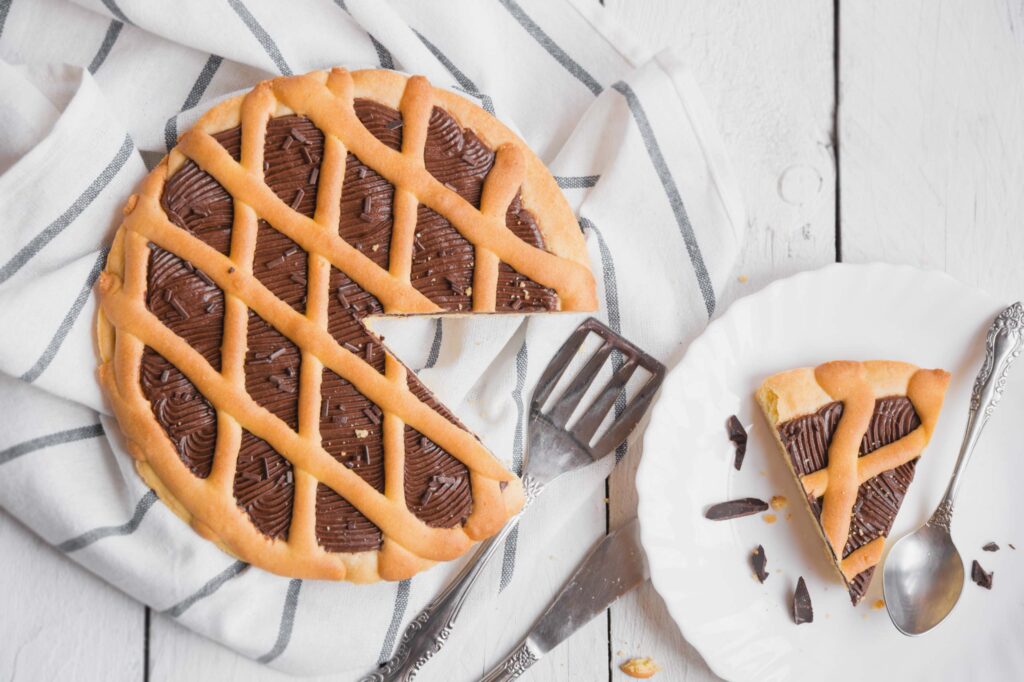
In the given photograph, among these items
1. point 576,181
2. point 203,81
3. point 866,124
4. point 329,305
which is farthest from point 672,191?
point 203,81

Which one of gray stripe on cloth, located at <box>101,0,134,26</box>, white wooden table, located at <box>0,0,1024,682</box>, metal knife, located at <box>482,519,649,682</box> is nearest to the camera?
gray stripe on cloth, located at <box>101,0,134,26</box>

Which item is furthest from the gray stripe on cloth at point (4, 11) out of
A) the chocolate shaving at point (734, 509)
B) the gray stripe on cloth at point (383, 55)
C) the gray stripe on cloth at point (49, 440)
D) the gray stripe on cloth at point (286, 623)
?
the chocolate shaving at point (734, 509)

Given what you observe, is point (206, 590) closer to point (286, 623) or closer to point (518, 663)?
point (286, 623)

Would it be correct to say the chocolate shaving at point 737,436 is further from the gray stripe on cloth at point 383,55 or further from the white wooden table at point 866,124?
the gray stripe on cloth at point 383,55

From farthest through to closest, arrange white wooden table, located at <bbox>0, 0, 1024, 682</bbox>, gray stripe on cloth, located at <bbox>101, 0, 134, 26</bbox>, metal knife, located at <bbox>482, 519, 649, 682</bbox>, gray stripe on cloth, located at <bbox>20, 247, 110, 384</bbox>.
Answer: white wooden table, located at <bbox>0, 0, 1024, 682</bbox> → metal knife, located at <bbox>482, 519, 649, 682</bbox> → gray stripe on cloth, located at <bbox>101, 0, 134, 26</bbox> → gray stripe on cloth, located at <bbox>20, 247, 110, 384</bbox>

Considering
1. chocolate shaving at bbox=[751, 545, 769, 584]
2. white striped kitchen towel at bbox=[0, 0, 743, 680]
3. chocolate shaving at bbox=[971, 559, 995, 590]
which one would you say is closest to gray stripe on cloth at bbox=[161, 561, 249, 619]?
white striped kitchen towel at bbox=[0, 0, 743, 680]

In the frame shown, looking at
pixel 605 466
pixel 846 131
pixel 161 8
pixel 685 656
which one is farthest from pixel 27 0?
pixel 685 656

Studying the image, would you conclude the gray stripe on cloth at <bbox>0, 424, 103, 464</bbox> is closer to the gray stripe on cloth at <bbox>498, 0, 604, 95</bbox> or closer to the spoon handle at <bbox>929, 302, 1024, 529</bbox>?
the gray stripe on cloth at <bbox>498, 0, 604, 95</bbox>
